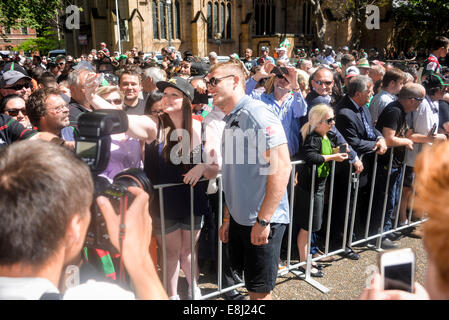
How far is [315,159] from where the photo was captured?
11.4 feet

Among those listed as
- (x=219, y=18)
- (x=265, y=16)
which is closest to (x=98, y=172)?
(x=219, y=18)

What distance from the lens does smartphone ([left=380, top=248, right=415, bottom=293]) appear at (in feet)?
3.94

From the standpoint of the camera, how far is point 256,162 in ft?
7.75

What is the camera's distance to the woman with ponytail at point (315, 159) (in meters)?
3.54

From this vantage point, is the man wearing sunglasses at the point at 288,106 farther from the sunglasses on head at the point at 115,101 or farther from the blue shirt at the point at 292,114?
the sunglasses on head at the point at 115,101

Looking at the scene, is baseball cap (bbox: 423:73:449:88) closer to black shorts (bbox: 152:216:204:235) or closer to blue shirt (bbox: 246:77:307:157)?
blue shirt (bbox: 246:77:307:157)

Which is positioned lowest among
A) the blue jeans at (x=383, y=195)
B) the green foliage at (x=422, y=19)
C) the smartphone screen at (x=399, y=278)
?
the blue jeans at (x=383, y=195)

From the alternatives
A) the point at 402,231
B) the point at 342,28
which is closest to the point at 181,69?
the point at 402,231

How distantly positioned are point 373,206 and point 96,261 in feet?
12.0

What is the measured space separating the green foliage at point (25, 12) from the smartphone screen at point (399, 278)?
20557mm

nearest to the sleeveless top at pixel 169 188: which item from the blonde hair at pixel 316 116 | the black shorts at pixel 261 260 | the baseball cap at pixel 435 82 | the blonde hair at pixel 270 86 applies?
the black shorts at pixel 261 260

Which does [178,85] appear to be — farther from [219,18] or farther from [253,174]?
[219,18]
